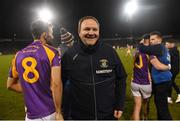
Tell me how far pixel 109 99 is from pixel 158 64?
7.46ft

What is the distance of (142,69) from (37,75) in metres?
3.70

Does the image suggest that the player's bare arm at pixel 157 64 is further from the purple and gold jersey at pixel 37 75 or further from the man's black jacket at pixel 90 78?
the purple and gold jersey at pixel 37 75

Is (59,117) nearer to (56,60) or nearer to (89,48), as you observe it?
(56,60)

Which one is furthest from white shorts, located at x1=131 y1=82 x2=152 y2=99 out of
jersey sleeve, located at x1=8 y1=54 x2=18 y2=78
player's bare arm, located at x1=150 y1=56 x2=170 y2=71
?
jersey sleeve, located at x1=8 y1=54 x2=18 y2=78

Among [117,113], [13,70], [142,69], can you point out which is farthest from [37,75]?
[142,69]

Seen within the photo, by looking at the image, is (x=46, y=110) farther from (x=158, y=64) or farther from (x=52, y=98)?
(x=158, y=64)

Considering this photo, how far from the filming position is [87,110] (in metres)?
4.03

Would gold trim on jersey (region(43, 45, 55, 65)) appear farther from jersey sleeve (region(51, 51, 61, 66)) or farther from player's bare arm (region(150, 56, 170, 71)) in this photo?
player's bare arm (region(150, 56, 170, 71))

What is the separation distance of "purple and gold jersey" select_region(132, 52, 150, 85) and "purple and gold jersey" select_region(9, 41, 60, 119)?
3.49m

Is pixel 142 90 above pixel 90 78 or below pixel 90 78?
below

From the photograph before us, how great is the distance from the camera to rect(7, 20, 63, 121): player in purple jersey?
4.05 meters

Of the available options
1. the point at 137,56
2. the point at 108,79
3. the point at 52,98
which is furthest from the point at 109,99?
the point at 137,56

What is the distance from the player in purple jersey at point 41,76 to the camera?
13.3 ft

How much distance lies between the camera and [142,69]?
24.1ft
